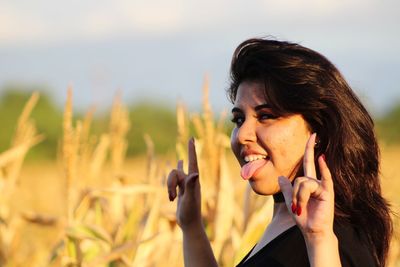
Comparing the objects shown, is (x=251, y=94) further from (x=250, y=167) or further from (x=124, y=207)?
(x=124, y=207)

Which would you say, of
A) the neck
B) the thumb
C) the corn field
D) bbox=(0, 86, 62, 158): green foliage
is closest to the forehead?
the neck

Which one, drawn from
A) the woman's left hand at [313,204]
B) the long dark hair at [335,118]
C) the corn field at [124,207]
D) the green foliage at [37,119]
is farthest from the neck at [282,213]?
the green foliage at [37,119]

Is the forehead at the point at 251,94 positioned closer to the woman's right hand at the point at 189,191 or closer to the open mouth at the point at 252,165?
the open mouth at the point at 252,165

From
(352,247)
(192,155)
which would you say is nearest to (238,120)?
(192,155)

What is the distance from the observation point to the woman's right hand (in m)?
2.58

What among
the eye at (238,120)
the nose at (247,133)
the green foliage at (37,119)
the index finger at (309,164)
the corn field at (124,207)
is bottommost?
the green foliage at (37,119)

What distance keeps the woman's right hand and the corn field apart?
79 centimetres

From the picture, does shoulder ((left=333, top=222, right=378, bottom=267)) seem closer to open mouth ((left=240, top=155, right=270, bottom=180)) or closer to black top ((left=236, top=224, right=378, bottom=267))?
black top ((left=236, top=224, right=378, bottom=267))

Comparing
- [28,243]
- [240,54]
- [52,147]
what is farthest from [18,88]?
[240,54]

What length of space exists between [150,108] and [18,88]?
5170 mm

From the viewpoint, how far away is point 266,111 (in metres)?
2.23

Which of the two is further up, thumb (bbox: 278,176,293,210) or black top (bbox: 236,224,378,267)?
thumb (bbox: 278,176,293,210)

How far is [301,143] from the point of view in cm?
219

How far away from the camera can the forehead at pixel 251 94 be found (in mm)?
2263
